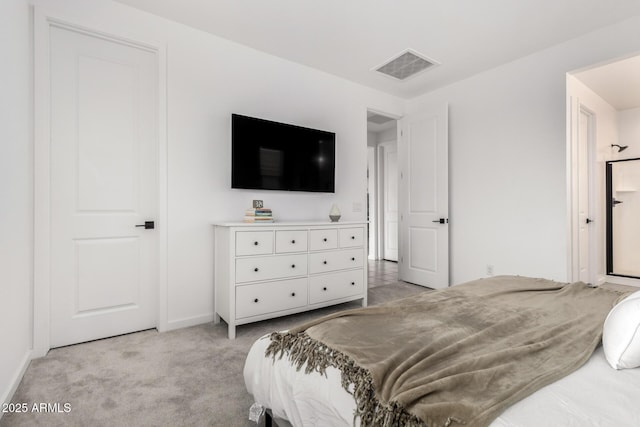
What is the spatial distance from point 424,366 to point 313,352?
0.37m

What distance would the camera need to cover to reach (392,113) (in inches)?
168

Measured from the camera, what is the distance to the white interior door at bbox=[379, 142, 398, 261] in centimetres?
616

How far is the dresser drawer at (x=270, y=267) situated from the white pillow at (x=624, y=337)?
2103 millimetres

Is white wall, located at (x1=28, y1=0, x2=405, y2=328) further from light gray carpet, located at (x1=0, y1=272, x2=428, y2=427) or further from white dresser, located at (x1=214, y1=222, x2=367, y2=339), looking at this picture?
light gray carpet, located at (x1=0, y1=272, x2=428, y2=427)

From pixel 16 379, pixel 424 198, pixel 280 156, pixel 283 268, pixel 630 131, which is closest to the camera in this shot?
pixel 16 379

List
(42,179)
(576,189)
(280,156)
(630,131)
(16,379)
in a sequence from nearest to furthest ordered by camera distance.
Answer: (16,379) → (42,179) → (280,156) → (576,189) → (630,131)

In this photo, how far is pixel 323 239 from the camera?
9.62 feet

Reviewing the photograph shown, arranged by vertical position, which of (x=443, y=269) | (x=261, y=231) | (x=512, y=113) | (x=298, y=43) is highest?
(x=298, y=43)

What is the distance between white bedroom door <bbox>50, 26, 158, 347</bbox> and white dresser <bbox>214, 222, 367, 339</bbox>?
0.66 metres

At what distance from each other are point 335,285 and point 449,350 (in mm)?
2105

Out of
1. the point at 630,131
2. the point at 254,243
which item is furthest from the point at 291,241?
the point at 630,131

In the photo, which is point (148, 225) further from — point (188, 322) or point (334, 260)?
point (334, 260)

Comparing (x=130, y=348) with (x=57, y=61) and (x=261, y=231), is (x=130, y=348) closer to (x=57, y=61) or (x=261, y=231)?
(x=261, y=231)

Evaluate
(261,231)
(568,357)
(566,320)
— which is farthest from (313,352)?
(261,231)
